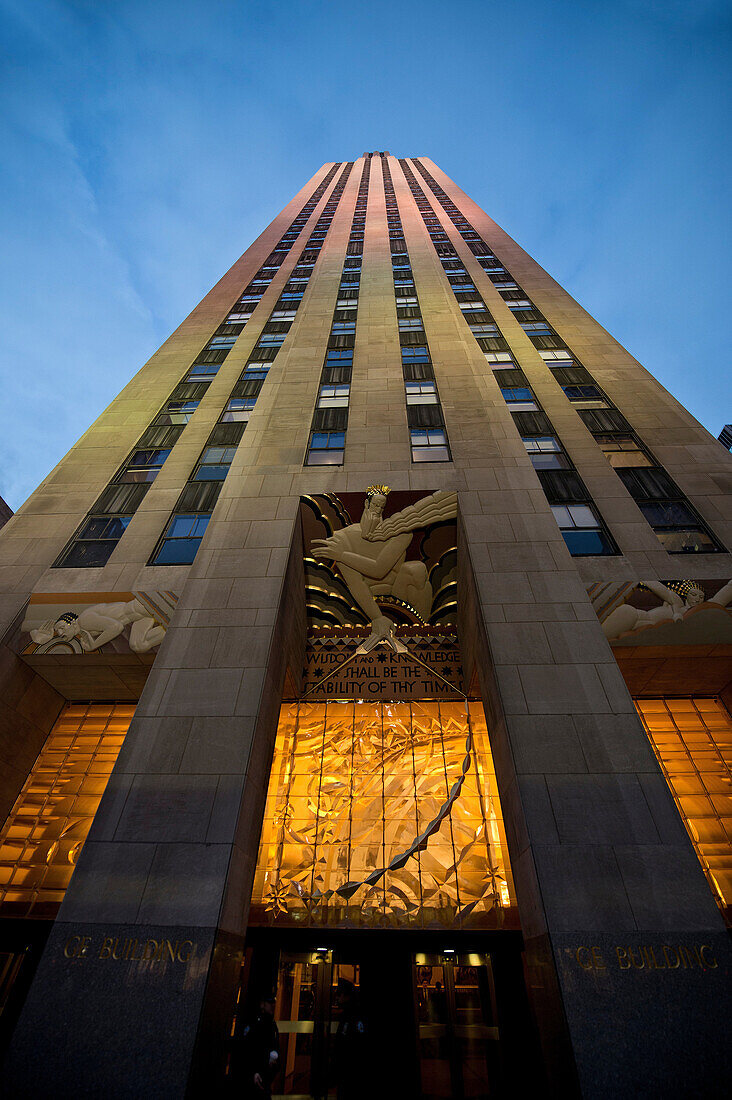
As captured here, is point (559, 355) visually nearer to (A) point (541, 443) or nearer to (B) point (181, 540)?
(A) point (541, 443)

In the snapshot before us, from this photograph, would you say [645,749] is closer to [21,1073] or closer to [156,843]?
[156,843]

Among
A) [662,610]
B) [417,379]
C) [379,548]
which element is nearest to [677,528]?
[662,610]

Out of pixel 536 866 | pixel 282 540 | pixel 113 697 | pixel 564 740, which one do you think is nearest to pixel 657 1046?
pixel 536 866

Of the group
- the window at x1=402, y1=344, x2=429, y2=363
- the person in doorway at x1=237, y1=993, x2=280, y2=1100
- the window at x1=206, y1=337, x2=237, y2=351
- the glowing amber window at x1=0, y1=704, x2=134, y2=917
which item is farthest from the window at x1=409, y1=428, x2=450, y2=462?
the window at x1=206, y1=337, x2=237, y2=351

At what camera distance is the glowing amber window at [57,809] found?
39.0 ft

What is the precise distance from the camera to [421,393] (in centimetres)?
1975

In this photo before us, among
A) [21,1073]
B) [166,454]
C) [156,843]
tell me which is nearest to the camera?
[21,1073]

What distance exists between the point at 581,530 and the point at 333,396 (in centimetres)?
1053

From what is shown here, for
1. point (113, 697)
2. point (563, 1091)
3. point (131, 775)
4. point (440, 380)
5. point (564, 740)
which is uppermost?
point (440, 380)

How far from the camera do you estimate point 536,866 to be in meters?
7.73

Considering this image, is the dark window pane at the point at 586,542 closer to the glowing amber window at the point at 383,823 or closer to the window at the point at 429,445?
the window at the point at 429,445

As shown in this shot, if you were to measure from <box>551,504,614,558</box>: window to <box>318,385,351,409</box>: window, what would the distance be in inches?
345

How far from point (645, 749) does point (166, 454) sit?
17.1 meters

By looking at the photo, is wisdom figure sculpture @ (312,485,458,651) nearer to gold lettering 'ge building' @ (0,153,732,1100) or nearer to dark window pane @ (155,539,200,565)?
gold lettering 'ge building' @ (0,153,732,1100)
